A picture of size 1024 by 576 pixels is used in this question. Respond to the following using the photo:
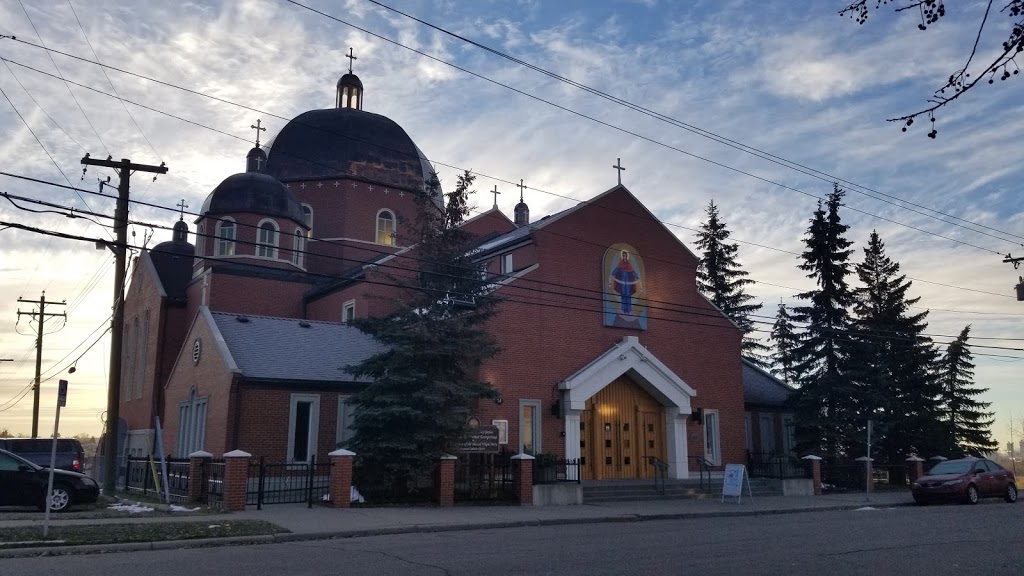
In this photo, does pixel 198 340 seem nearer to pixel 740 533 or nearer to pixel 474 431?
pixel 474 431

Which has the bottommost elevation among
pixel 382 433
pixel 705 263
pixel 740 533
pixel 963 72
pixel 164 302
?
pixel 740 533

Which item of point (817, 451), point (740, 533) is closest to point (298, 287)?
point (817, 451)

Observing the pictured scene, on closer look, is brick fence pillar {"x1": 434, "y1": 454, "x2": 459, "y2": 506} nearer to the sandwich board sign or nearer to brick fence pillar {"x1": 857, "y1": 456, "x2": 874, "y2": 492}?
the sandwich board sign

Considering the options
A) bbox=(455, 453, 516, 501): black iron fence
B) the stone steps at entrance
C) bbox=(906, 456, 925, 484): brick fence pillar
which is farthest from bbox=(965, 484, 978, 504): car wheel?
bbox=(455, 453, 516, 501): black iron fence

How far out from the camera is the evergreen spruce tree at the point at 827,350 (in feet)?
102

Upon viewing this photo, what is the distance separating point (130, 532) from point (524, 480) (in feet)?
33.2

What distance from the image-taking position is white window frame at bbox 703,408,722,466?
97.4 ft

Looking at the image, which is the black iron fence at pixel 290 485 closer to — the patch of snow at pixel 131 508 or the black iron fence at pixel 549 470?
the patch of snow at pixel 131 508

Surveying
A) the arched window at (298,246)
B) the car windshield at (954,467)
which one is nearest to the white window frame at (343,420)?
the arched window at (298,246)

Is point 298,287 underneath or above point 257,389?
above

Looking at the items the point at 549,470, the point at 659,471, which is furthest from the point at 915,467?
the point at 549,470

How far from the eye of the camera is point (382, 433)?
2047cm

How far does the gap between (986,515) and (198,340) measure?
23554 mm

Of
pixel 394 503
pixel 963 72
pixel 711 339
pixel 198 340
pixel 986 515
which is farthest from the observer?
pixel 711 339
